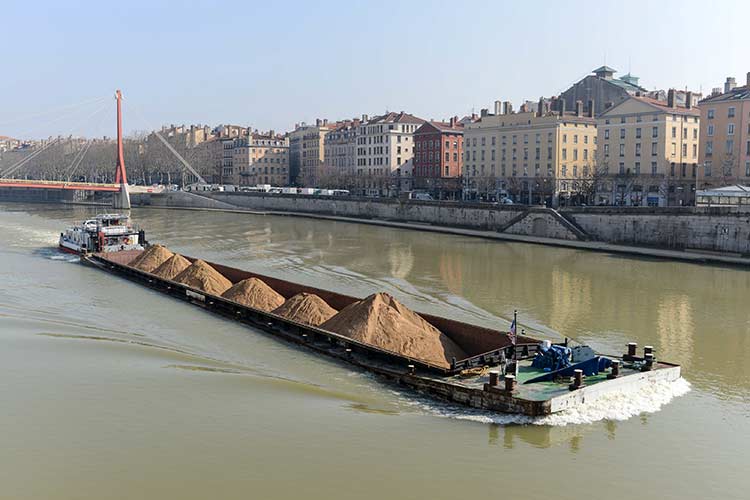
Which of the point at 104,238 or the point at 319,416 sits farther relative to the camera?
the point at 104,238

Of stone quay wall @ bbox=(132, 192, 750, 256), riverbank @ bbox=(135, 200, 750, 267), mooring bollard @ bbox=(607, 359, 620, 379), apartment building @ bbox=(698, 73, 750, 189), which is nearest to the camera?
mooring bollard @ bbox=(607, 359, 620, 379)

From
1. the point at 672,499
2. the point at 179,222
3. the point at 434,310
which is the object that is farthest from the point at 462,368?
the point at 179,222

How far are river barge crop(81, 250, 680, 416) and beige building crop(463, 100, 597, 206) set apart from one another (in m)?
43.7

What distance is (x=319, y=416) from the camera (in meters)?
13.9

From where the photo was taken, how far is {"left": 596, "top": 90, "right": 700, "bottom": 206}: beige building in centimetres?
5509

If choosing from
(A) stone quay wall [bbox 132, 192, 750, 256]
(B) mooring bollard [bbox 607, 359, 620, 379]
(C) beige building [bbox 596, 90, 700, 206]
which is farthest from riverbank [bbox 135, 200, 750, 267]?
(B) mooring bollard [bbox 607, 359, 620, 379]

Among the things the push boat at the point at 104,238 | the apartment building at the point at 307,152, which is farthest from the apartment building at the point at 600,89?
the push boat at the point at 104,238

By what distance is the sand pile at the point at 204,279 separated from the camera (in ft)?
84.9

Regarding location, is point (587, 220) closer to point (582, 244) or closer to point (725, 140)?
point (582, 244)

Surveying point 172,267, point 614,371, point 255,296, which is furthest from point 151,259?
point 614,371

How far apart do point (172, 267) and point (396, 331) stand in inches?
578

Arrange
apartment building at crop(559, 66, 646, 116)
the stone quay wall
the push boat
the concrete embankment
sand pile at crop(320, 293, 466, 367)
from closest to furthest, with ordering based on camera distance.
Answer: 1. sand pile at crop(320, 293, 466, 367)
2. the concrete embankment
3. the stone quay wall
4. the push boat
5. apartment building at crop(559, 66, 646, 116)

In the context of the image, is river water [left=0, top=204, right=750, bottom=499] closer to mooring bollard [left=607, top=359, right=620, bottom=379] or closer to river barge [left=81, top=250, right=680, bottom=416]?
river barge [left=81, top=250, right=680, bottom=416]

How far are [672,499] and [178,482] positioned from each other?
7402 mm
